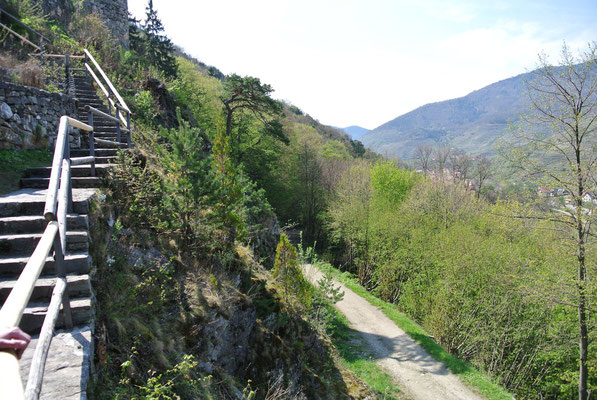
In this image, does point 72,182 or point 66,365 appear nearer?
point 66,365

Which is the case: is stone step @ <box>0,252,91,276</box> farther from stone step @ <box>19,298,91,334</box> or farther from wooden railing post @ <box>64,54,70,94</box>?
wooden railing post @ <box>64,54,70,94</box>

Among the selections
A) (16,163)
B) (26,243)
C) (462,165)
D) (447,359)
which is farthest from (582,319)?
(462,165)

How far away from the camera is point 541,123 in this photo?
31.6 feet

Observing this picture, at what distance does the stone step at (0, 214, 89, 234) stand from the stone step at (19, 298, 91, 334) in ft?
2.96

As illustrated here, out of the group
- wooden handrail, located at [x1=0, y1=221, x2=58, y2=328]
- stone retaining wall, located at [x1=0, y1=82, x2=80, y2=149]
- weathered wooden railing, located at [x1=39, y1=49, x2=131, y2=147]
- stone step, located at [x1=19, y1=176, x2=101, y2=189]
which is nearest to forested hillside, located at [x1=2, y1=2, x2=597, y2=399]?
stone step, located at [x1=19, y1=176, x2=101, y2=189]

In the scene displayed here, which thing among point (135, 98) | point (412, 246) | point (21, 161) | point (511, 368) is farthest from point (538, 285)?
point (135, 98)

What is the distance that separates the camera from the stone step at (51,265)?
121 inches

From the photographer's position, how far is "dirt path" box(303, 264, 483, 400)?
31.0 ft

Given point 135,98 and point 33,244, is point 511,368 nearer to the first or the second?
point 33,244

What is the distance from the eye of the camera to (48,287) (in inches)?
115

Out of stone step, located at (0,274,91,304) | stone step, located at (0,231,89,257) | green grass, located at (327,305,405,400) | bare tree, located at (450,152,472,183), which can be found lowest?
green grass, located at (327,305,405,400)

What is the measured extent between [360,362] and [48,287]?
9900 millimetres

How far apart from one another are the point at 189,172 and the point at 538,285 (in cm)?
1045

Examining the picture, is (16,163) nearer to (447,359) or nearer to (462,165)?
(447,359)
